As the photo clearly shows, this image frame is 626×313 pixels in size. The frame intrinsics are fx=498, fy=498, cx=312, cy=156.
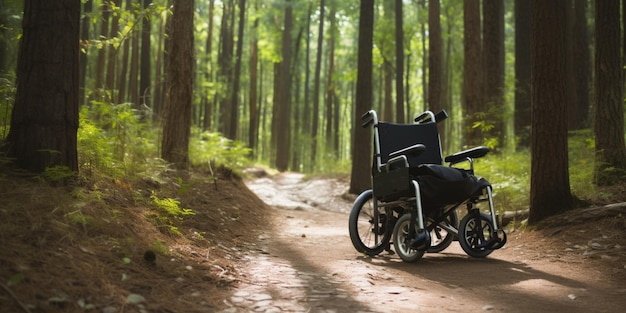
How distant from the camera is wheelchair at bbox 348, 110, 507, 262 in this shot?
204 inches

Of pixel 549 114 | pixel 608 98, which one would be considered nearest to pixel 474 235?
pixel 549 114

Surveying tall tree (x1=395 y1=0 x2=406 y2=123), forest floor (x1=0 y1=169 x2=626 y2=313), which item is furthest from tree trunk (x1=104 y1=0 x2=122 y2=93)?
tall tree (x1=395 y1=0 x2=406 y2=123)

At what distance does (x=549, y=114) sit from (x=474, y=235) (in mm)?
2193

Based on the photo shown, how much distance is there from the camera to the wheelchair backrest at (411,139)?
19.8ft

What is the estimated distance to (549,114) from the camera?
654 cm

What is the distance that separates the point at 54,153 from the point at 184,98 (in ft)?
17.9

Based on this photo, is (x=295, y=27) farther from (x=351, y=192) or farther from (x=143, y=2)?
(x=351, y=192)

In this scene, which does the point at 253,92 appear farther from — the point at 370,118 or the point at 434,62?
the point at 370,118

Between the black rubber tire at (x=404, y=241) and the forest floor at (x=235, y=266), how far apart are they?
0.09 metres

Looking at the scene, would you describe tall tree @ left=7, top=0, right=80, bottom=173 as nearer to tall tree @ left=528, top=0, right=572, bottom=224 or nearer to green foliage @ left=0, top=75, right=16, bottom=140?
green foliage @ left=0, top=75, right=16, bottom=140

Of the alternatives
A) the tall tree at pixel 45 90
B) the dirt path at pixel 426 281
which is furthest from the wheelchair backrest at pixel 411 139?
the tall tree at pixel 45 90

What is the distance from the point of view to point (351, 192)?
46.8ft

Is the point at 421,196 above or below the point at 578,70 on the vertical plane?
below

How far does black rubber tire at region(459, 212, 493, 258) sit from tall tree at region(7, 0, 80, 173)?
3947 mm
